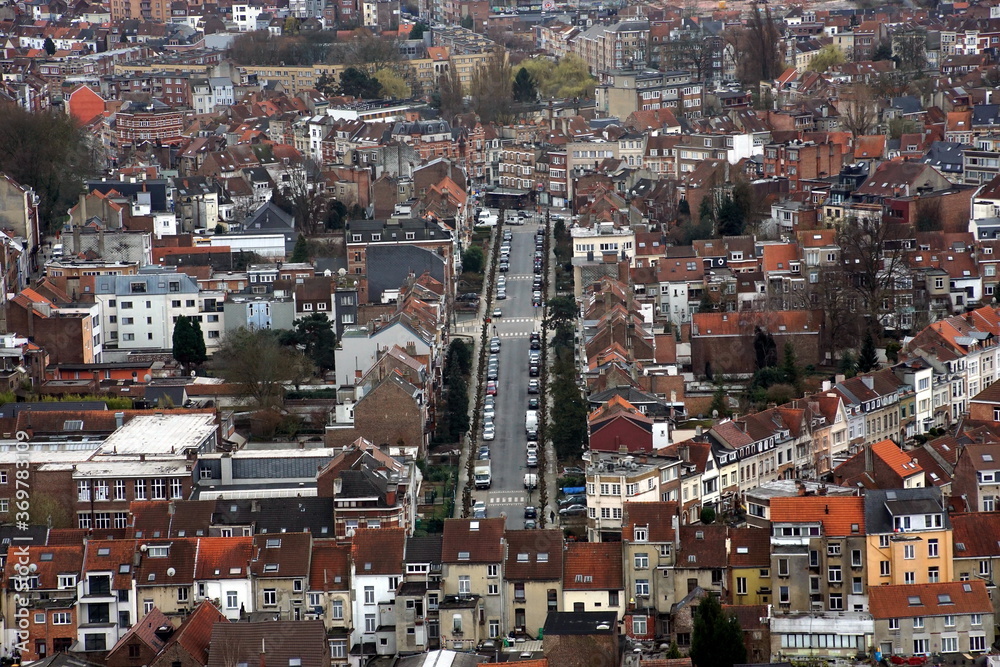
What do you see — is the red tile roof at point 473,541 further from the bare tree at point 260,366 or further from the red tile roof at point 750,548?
the bare tree at point 260,366

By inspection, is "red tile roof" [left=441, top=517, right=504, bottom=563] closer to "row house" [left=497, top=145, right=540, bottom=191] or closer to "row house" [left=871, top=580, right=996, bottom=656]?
"row house" [left=871, top=580, right=996, bottom=656]

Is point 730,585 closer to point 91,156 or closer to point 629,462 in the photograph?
point 629,462

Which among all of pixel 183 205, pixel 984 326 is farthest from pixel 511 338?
pixel 183 205

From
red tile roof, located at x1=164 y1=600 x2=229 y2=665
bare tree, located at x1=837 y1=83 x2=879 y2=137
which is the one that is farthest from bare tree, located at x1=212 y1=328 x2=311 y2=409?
bare tree, located at x1=837 y1=83 x2=879 y2=137

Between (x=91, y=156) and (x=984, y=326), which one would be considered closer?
(x=984, y=326)

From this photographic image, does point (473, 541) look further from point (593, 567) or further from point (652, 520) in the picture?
point (652, 520)
